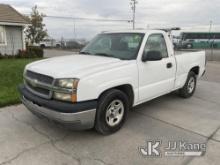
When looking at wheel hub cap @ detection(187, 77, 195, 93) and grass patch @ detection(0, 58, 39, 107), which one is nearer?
grass patch @ detection(0, 58, 39, 107)

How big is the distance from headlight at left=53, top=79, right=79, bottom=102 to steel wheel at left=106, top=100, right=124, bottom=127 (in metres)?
0.73

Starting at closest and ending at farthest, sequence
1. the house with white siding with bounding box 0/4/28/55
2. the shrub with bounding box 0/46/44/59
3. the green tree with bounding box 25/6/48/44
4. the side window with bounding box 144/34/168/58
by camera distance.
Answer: the side window with bounding box 144/34/168/58, the house with white siding with bounding box 0/4/28/55, the shrub with bounding box 0/46/44/59, the green tree with bounding box 25/6/48/44

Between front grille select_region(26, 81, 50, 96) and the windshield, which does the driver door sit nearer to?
the windshield

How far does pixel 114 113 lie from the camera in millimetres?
3775

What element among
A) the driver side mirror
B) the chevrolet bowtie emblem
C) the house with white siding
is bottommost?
the chevrolet bowtie emblem

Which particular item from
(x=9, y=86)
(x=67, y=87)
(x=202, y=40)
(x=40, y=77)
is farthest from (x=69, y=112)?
(x=202, y=40)

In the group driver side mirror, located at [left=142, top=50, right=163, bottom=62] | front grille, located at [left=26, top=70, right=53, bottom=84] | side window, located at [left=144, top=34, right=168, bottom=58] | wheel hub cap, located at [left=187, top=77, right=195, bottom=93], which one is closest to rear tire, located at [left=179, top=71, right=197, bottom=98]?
wheel hub cap, located at [left=187, top=77, right=195, bottom=93]

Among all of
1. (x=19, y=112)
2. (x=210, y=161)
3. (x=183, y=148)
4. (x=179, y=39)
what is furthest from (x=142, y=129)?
(x=179, y=39)

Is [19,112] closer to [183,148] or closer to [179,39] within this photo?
[183,148]

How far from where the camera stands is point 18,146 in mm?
3367

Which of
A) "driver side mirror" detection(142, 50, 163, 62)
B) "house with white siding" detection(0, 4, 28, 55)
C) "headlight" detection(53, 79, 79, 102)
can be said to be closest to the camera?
"headlight" detection(53, 79, 79, 102)

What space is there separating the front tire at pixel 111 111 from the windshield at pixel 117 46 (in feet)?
2.56

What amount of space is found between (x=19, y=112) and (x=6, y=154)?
5.72ft

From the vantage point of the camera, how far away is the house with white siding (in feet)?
51.5
